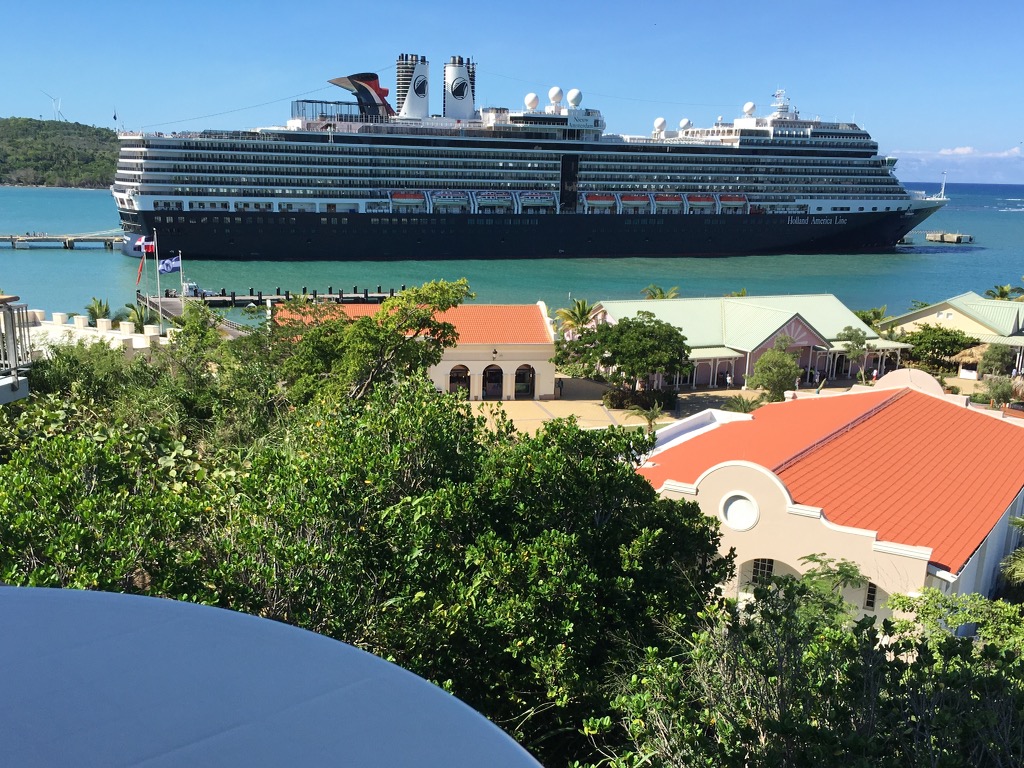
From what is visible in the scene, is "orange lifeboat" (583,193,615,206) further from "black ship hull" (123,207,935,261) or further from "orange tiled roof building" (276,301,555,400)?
"orange tiled roof building" (276,301,555,400)

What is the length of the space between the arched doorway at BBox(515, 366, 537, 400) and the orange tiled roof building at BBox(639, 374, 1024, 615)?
36.0 feet

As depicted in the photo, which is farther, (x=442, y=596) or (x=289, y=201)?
(x=289, y=201)

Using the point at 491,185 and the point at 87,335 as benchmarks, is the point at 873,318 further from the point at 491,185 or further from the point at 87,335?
the point at 491,185

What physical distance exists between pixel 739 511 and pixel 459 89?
2714 inches

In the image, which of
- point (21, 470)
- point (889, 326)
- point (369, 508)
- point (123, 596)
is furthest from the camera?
point (889, 326)

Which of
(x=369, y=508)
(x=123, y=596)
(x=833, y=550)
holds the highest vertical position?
(x=123, y=596)

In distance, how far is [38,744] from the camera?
3119 mm

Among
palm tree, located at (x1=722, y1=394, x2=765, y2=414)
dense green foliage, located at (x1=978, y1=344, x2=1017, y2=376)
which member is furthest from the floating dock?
palm tree, located at (x1=722, y1=394, x2=765, y2=414)

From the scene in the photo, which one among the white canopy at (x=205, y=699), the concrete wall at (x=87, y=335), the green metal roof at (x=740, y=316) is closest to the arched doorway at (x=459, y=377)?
the green metal roof at (x=740, y=316)

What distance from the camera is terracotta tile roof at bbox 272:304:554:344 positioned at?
28805 millimetres

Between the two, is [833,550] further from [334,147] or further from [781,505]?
[334,147]

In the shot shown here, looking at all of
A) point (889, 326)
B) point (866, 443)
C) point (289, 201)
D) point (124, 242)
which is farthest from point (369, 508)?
point (124, 242)

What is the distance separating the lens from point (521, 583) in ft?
24.9

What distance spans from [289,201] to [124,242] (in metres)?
14.9
